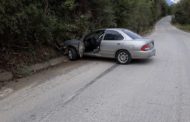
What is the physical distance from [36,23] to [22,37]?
2.47 feet

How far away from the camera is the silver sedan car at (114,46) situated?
1233cm

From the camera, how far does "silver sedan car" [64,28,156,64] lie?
12.3m

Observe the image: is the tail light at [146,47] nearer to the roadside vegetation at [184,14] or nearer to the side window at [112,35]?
the side window at [112,35]

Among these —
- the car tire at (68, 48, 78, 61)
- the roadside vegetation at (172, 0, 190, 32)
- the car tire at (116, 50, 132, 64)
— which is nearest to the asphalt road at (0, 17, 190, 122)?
Result: the car tire at (116, 50, 132, 64)

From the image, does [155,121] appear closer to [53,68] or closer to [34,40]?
[53,68]

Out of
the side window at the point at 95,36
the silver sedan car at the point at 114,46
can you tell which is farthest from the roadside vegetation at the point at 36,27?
the side window at the point at 95,36

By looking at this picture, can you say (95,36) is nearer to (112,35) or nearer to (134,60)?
(112,35)

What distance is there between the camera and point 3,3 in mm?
8969

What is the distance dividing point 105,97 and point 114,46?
18.9ft

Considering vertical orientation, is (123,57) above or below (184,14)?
below

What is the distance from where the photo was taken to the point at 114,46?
42.0 feet

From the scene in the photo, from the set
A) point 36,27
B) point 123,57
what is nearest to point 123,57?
point 123,57

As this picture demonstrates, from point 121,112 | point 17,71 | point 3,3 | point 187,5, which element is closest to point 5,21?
point 3,3

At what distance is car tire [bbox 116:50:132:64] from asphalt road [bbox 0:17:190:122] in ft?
3.98
